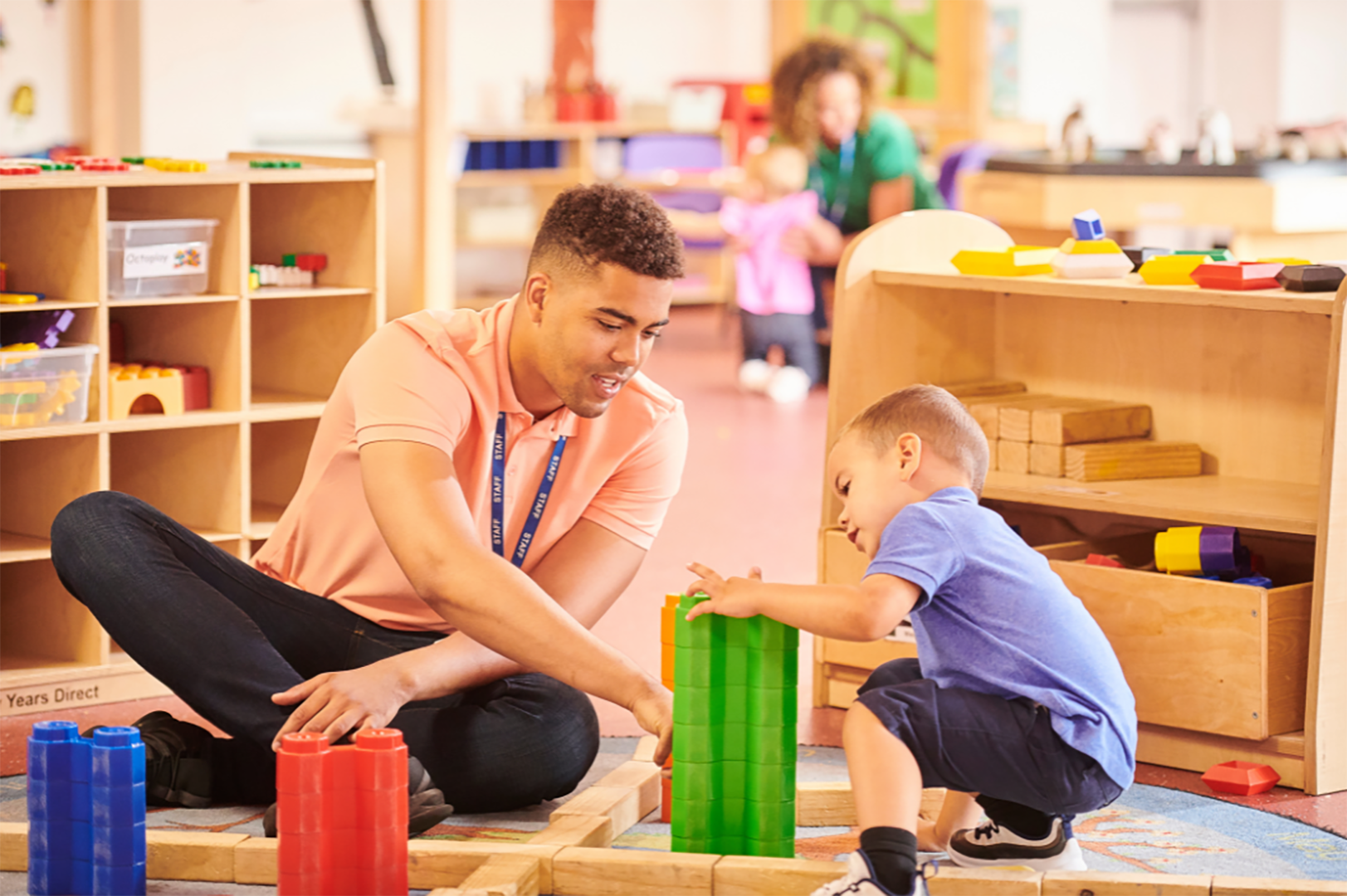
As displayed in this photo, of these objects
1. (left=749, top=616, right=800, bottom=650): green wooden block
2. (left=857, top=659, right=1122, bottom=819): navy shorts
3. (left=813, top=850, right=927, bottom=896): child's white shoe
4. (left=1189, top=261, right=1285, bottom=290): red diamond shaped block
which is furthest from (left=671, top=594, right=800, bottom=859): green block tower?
(left=1189, top=261, right=1285, bottom=290): red diamond shaped block

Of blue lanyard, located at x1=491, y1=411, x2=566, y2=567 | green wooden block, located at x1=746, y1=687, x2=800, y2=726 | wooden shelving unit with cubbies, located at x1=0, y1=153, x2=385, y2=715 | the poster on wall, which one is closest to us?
green wooden block, located at x1=746, y1=687, x2=800, y2=726

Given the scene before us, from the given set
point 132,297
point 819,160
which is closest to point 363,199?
point 132,297

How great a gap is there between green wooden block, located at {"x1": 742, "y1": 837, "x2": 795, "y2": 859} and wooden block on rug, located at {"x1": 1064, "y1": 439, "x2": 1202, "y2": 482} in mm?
1215

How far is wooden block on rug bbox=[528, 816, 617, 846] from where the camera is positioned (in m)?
2.24

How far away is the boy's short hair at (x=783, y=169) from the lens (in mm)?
7488

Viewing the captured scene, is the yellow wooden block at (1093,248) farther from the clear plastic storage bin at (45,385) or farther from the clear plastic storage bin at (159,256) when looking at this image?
the clear plastic storage bin at (45,385)

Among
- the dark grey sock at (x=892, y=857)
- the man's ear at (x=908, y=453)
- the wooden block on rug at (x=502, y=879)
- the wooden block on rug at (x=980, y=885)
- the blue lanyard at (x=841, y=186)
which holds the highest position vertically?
the blue lanyard at (x=841, y=186)

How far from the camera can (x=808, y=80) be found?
Result: 7242 mm

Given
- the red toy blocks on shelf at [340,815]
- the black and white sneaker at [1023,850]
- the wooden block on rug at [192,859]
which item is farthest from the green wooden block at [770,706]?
the wooden block on rug at [192,859]

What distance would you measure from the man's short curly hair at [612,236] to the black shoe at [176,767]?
0.90 m

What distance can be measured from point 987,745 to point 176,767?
119 centimetres

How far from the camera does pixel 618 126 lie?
9859mm

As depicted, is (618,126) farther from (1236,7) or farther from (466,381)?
(466,381)

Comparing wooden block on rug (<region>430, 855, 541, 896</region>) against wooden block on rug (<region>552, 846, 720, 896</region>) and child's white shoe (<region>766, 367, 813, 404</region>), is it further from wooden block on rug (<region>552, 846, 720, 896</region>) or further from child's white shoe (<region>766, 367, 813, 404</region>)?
child's white shoe (<region>766, 367, 813, 404</region>)
